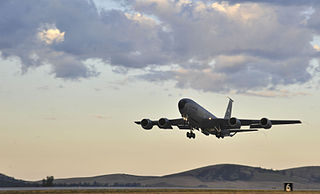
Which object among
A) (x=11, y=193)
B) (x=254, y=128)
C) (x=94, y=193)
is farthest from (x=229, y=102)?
(x=11, y=193)

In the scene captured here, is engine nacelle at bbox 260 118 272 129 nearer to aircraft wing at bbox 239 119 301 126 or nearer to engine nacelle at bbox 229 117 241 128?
aircraft wing at bbox 239 119 301 126

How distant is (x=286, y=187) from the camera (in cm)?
8256

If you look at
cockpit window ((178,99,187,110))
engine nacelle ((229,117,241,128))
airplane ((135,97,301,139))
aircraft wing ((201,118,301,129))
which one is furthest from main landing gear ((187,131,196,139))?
cockpit window ((178,99,187,110))

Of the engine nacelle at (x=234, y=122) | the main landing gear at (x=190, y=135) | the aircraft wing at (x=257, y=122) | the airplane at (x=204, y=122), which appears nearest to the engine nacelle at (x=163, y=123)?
the airplane at (x=204, y=122)

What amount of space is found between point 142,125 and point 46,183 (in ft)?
259

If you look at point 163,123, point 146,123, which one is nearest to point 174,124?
point 163,123

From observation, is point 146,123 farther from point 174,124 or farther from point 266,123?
point 266,123

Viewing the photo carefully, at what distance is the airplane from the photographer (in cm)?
8106

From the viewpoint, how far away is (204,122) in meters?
84.3

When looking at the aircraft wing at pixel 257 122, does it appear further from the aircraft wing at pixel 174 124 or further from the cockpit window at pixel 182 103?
the cockpit window at pixel 182 103

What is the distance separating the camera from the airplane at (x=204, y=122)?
266ft

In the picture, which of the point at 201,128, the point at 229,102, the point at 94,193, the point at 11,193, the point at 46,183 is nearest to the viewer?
the point at 11,193

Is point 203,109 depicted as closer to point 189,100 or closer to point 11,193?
point 189,100

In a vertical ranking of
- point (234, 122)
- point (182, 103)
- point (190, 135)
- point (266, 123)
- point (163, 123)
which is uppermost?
point (182, 103)
